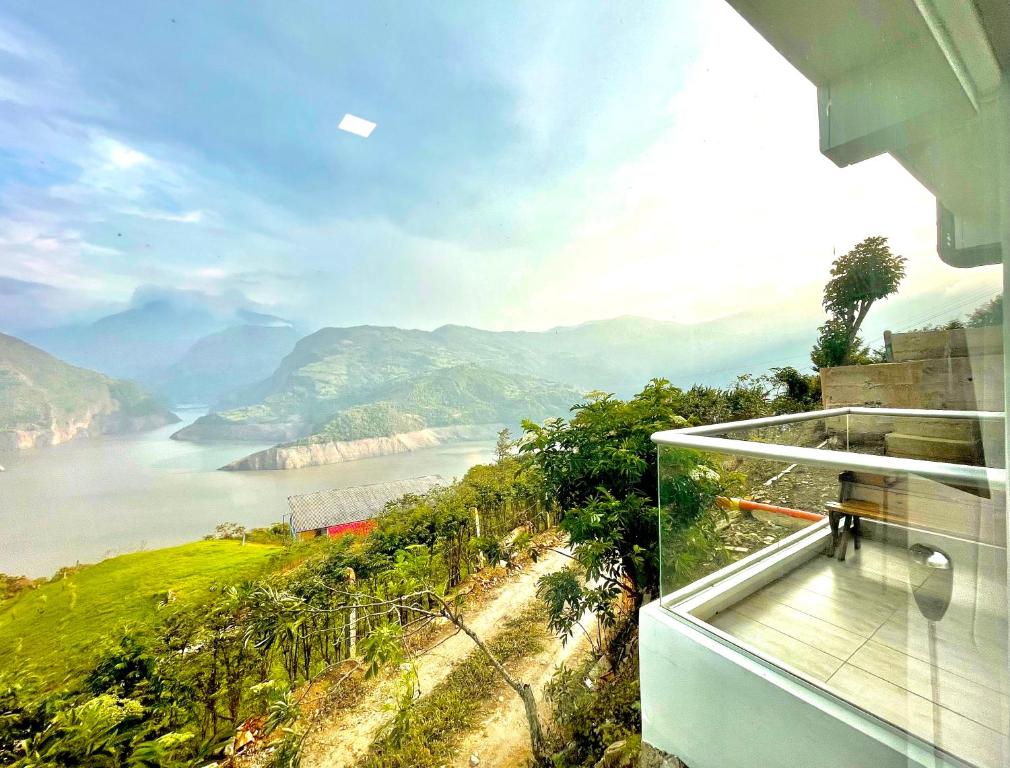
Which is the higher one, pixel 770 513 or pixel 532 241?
pixel 532 241

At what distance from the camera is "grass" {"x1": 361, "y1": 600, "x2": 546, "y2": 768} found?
2.74 m

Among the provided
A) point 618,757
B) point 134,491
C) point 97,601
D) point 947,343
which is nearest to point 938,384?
point 947,343

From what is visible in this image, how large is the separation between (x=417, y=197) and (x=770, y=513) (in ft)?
116

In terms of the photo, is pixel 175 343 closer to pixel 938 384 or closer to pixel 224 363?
pixel 224 363

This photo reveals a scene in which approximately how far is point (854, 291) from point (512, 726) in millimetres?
4033

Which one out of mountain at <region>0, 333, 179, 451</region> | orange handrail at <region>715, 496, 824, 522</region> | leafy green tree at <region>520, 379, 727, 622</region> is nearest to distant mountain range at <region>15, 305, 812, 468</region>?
mountain at <region>0, 333, 179, 451</region>

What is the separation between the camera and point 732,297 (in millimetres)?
19062

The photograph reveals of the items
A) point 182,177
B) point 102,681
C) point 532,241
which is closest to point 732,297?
point 532,241

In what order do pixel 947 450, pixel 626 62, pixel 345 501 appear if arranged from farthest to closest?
pixel 345 501 → pixel 626 62 → pixel 947 450

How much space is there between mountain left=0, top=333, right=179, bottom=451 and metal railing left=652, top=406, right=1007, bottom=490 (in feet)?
86.0

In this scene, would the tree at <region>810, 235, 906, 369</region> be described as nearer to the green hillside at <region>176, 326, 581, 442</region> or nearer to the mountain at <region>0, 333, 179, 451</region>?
the green hillside at <region>176, 326, 581, 442</region>

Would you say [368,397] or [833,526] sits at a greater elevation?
[368,397]

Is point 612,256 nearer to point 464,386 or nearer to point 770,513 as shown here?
point 464,386

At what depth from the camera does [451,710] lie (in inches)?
125
